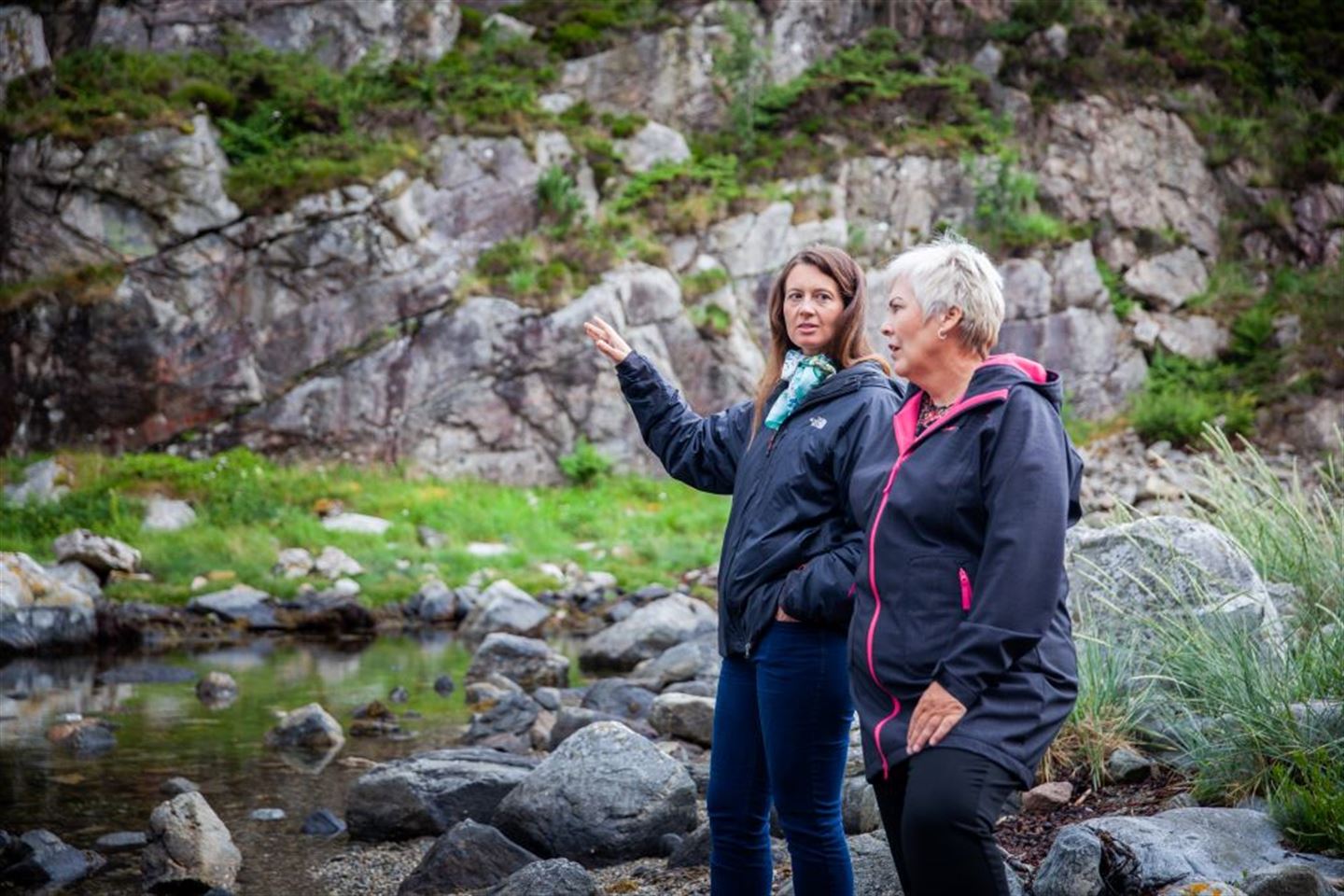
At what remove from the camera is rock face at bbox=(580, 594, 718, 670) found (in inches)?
490

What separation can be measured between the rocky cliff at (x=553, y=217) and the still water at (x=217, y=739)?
916 cm


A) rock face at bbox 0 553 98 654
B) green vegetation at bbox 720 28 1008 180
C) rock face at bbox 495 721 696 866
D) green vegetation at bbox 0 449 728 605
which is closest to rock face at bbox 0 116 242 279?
green vegetation at bbox 0 449 728 605

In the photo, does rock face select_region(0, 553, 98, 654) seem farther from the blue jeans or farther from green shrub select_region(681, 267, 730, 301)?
green shrub select_region(681, 267, 730, 301)

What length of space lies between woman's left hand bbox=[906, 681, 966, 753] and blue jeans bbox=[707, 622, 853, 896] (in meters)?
0.83

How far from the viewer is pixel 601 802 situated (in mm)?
5898

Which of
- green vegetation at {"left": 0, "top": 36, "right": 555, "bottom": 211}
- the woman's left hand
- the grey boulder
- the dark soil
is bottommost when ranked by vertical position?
the grey boulder

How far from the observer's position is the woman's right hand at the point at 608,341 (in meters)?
4.52

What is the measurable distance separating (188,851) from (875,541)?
4.41 metres

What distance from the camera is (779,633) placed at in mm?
3547

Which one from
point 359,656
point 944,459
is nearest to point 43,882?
point 944,459

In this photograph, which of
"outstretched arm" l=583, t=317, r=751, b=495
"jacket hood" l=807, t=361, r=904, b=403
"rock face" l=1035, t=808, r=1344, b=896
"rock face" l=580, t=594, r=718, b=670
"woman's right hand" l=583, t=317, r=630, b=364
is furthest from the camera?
"rock face" l=580, t=594, r=718, b=670

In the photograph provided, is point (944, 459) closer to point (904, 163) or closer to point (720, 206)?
point (720, 206)

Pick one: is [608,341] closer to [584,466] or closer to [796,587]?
[796,587]

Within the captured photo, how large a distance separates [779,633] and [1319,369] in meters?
24.6
